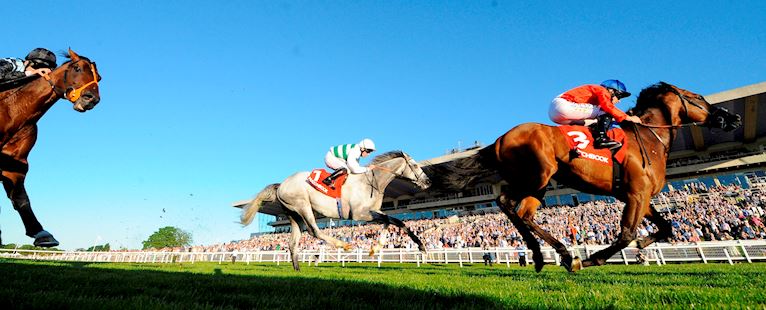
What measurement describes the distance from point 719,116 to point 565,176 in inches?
101

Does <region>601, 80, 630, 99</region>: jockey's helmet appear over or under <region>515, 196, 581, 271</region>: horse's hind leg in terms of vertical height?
over

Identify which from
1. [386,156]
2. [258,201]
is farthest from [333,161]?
[258,201]

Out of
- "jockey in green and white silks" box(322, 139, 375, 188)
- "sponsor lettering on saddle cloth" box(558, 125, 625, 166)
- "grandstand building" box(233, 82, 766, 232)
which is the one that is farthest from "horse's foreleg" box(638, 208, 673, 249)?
"grandstand building" box(233, 82, 766, 232)

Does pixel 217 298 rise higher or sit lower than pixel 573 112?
lower

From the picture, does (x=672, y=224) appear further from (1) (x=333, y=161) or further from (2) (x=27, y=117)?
(2) (x=27, y=117)

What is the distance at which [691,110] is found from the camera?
18.0 feet

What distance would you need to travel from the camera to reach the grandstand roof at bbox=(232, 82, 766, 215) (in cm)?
2595

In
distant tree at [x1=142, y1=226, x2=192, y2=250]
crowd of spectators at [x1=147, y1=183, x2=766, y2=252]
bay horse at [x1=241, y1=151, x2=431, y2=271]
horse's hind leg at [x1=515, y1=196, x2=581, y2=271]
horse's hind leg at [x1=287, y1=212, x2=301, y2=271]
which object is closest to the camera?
horse's hind leg at [x1=515, y1=196, x2=581, y2=271]

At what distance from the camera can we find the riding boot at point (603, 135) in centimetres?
469

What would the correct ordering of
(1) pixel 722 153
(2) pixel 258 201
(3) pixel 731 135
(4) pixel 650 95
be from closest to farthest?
(4) pixel 650 95 < (2) pixel 258 201 < (3) pixel 731 135 < (1) pixel 722 153

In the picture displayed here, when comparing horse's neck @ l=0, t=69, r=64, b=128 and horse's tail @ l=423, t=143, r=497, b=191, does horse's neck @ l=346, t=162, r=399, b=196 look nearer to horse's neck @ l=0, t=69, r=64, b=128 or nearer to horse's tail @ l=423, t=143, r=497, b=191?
horse's tail @ l=423, t=143, r=497, b=191

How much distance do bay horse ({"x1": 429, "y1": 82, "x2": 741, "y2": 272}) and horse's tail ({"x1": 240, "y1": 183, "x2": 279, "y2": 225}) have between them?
484 centimetres

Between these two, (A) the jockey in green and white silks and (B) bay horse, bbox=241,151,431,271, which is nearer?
(B) bay horse, bbox=241,151,431,271

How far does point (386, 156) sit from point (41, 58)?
596 cm
